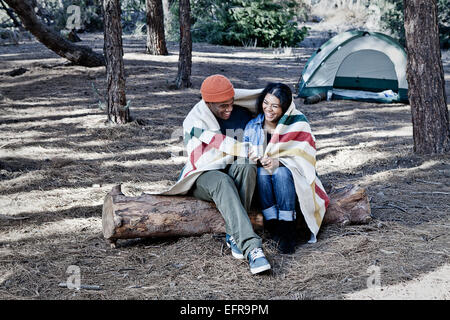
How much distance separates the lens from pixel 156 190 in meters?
4.93

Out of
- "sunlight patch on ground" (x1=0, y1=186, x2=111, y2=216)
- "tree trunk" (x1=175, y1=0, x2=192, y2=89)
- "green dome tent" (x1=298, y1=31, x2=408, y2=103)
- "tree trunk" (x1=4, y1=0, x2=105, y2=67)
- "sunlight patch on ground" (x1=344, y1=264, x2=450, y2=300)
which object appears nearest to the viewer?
"sunlight patch on ground" (x1=344, y1=264, x2=450, y2=300)

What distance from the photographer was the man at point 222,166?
3.26m

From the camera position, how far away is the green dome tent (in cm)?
922

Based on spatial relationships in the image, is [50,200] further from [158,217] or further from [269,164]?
[269,164]

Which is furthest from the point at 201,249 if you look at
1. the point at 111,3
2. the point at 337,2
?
the point at 337,2

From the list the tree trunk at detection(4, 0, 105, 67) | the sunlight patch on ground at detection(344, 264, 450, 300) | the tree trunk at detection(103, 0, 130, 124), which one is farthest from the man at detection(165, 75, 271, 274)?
the tree trunk at detection(4, 0, 105, 67)

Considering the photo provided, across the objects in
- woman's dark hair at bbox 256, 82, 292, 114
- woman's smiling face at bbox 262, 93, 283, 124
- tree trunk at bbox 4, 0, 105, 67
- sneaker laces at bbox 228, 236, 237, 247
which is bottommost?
sneaker laces at bbox 228, 236, 237, 247

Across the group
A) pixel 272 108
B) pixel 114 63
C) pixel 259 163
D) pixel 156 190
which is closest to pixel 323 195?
pixel 259 163

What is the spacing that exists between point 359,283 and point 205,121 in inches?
62.8

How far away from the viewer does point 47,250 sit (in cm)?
362

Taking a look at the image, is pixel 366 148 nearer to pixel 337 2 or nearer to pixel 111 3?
pixel 111 3

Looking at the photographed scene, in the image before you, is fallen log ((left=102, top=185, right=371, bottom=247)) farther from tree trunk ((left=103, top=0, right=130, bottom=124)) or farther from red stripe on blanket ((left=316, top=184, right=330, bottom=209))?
tree trunk ((left=103, top=0, right=130, bottom=124))

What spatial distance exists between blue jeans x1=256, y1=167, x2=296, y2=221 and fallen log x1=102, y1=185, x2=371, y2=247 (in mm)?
161

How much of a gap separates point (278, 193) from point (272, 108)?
2.15 ft
